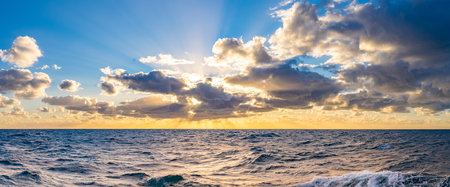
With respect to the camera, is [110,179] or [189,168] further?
[189,168]

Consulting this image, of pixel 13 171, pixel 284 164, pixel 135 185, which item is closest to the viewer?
pixel 135 185

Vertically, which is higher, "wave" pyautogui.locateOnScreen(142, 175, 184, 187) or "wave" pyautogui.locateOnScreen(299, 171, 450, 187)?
"wave" pyautogui.locateOnScreen(299, 171, 450, 187)

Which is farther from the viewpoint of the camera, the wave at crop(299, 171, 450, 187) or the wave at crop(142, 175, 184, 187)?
the wave at crop(142, 175, 184, 187)

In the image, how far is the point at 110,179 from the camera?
18062mm

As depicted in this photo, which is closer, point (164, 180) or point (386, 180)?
point (386, 180)

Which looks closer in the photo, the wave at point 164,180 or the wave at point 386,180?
the wave at point 386,180

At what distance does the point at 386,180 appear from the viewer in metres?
13.5

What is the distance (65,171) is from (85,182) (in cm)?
541

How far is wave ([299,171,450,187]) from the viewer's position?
1276 centimetres

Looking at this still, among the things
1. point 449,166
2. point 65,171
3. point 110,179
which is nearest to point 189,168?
point 110,179

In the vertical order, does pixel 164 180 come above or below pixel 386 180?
below

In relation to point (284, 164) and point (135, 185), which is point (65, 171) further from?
point (284, 164)

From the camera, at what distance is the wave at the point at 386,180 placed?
41.9ft

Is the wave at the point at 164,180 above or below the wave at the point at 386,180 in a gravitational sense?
below
